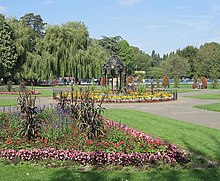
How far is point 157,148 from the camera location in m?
6.55

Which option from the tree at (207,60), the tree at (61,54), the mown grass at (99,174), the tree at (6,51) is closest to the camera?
the mown grass at (99,174)

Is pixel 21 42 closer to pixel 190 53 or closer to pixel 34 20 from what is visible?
pixel 34 20

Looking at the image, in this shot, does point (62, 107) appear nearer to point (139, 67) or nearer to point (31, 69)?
point (31, 69)

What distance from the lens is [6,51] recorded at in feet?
135

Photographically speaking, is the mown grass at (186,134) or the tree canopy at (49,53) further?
the tree canopy at (49,53)

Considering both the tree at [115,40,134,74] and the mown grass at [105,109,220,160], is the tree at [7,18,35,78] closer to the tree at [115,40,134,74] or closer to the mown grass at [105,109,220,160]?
the mown grass at [105,109,220,160]

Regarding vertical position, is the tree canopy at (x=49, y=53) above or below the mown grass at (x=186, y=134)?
above

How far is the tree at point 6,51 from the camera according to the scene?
134 feet

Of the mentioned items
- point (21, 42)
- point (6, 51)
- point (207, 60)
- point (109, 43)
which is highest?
point (109, 43)

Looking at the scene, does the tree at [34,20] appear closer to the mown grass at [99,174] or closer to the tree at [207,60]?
the tree at [207,60]

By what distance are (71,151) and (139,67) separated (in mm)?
89183

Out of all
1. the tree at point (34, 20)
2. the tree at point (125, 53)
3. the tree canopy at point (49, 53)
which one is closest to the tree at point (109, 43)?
the tree at point (125, 53)

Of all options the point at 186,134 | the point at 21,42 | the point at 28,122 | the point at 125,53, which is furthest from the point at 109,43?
the point at 28,122

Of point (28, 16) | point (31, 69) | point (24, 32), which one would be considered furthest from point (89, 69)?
point (28, 16)
